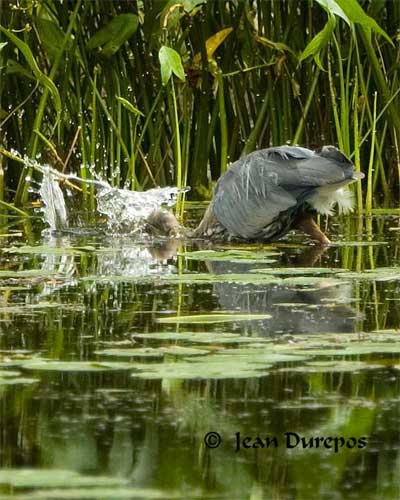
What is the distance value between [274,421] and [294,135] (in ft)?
22.4

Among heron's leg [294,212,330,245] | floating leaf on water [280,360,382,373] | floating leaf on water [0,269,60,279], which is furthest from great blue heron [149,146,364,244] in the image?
floating leaf on water [280,360,382,373]

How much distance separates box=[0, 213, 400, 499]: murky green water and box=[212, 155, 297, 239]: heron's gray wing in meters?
1.13

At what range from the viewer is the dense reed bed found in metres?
8.36

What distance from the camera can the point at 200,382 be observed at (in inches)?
122

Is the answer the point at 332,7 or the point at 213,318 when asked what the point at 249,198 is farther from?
the point at 213,318

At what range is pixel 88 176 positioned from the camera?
30.3ft

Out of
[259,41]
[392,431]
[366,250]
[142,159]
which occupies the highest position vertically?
[259,41]

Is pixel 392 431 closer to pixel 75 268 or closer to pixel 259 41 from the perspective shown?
pixel 75 268

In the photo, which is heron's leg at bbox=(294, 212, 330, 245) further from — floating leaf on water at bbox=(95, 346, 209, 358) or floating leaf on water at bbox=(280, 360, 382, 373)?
floating leaf on water at bbox=(280, 360, 382, 373)

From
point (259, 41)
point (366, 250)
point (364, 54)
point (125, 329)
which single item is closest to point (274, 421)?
point (125, 329)

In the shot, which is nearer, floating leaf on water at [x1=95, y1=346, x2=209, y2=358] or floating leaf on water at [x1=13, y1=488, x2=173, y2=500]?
floating leaf on water at [x1=13, y1=488, x2=173, y2=500]

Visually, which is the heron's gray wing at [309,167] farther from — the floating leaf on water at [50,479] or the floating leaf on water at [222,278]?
the floating leaf on water at [50,479]

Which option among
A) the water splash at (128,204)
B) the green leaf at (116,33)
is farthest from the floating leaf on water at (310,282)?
the green leaf at (116,33)

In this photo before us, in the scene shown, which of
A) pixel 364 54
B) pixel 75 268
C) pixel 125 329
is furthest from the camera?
pixel 364 54
